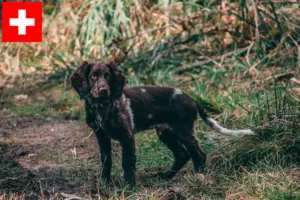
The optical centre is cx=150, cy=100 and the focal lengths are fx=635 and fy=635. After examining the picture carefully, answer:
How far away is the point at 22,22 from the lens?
11.2 metres

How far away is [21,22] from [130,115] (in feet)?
21.7

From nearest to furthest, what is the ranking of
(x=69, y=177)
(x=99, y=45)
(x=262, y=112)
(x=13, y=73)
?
(x=69, y=177) < (x=262, y=112) < (x=99, y=45) < (x=13, y=73)

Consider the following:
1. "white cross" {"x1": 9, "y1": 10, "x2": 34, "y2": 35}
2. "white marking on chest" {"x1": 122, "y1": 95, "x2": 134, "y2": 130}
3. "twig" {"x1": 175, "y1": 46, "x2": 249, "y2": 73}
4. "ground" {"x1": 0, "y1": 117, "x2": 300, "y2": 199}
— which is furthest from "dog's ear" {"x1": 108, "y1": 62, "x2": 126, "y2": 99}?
"white cross" {"x1": 9, "y1": 10, "x2": 34, "y2": 35}

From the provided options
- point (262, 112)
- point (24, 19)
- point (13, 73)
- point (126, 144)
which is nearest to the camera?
point (126, 144)

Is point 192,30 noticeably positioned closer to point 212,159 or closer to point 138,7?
point 138,7

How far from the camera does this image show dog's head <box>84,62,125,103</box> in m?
4.83

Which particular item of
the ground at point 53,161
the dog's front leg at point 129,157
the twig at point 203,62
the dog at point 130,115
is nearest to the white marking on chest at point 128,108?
the dog at point 130,115

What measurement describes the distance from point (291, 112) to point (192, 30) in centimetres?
430

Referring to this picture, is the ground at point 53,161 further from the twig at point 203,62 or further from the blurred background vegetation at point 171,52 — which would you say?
the twig at point 203,62

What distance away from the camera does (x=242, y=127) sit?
607cm

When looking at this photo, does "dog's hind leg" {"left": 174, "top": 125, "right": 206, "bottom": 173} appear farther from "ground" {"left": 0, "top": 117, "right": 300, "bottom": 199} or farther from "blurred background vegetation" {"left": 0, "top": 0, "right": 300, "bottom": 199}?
"blurred background vegetation" {"left": 0, "top": 0, "right": 300, "bottom": 199}

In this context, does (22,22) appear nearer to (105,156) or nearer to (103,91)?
(105,156)

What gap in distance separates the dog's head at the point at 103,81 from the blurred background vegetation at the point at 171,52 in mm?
1401

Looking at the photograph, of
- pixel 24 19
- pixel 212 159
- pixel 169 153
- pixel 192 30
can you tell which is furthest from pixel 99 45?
pixel 212 159
